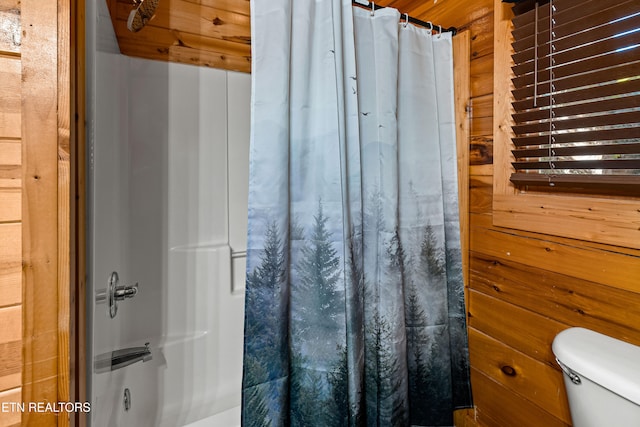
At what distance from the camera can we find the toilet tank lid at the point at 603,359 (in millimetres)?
709

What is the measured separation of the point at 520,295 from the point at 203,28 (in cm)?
168

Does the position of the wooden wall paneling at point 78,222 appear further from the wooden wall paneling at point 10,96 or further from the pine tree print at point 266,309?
the pine tree print at point 266,309

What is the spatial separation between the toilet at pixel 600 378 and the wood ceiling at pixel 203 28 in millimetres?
1207

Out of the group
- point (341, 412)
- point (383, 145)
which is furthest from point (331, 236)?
point (341, 412)

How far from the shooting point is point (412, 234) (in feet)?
4.12

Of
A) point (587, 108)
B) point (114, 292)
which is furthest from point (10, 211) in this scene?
point (587, 108)

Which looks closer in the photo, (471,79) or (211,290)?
(471,79)

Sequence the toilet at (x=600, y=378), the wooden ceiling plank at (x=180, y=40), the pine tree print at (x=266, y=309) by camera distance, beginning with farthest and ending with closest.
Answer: the wooden ceiling plank at (x=180, y=40) → the pine tree print at (x=266, y=309) → the toilet at (x=600, y=378)

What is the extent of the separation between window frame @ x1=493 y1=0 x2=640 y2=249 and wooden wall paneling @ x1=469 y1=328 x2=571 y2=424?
0.47 m

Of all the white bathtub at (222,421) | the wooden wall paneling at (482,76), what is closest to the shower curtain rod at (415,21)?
the wooden wall paneling at (482,76)

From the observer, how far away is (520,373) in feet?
3.84

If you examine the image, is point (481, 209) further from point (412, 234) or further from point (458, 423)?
point (458, 423)

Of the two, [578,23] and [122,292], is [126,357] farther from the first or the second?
[578,23]

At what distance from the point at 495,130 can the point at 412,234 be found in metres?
0.50
